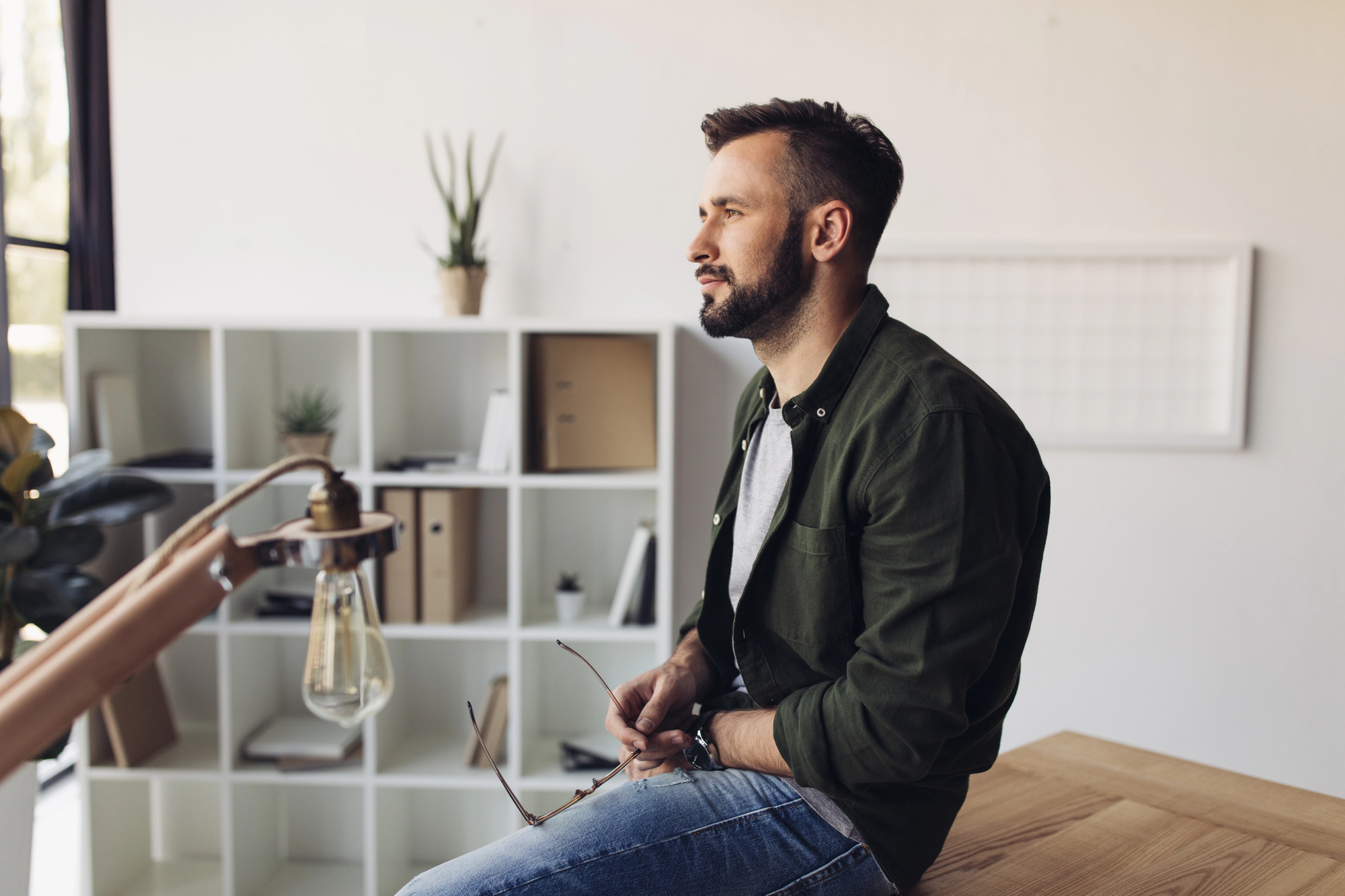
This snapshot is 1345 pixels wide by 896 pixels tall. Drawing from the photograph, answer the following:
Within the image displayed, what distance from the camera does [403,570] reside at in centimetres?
237

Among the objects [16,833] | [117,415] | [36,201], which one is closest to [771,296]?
[117,415]

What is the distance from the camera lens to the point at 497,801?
2635mm

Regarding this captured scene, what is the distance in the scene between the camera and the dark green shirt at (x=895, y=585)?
1.07 m

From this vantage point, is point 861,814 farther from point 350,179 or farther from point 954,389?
point 350,179

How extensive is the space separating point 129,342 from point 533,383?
4.06ft

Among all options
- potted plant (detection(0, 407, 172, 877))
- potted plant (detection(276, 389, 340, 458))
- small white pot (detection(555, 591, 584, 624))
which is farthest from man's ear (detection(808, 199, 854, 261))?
potted plant (detection(0, 407, 172, 877))

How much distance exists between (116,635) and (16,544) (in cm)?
184

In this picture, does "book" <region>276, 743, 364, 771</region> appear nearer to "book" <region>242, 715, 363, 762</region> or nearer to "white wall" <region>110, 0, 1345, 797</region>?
"book" <region>242, 715, 363, 762</region>

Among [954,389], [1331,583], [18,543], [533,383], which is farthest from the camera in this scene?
[1331,583]

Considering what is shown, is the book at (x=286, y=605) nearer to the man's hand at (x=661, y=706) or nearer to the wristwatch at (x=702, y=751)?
the man's hand at (x=661, y=706)

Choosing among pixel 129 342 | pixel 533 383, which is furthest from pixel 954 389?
pixel 129 342

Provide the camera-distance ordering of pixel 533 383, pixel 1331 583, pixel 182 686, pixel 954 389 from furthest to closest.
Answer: pixel 182 686 < pixel 1331 583 < pixel 533 383 < pixel 954 389

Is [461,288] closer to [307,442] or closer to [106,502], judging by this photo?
[307,442]

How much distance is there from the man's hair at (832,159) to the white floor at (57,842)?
2494 mm
